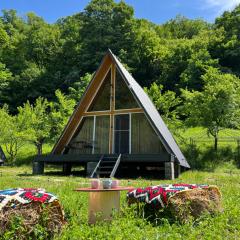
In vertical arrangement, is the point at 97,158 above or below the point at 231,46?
below

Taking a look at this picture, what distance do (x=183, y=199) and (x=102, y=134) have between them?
11.8 m

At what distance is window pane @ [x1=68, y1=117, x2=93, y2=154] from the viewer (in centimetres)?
1767

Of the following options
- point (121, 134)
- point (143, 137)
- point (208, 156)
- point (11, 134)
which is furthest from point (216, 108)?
point (11, 134)

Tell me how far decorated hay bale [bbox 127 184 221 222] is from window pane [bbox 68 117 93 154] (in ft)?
38.0

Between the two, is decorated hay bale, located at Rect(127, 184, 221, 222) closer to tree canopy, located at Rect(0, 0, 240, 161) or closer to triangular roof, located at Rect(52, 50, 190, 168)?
triangular roof, located at Rect(52, 50, 190, 168)

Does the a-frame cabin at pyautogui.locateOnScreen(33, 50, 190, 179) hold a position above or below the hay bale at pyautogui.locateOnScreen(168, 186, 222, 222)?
above

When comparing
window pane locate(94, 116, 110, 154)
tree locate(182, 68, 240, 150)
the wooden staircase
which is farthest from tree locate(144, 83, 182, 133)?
the wooden staircase

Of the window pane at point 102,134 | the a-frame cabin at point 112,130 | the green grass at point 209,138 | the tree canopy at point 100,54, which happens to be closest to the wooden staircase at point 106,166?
the a-frame cabin at point 112,130

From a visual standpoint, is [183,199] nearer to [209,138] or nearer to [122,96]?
[122,96]

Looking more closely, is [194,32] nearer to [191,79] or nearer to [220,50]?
[220,50]

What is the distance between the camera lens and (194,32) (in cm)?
7019

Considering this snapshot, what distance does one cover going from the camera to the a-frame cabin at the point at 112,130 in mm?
15680

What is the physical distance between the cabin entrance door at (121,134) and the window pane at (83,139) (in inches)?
49.8

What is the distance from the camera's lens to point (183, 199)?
5699 mm
